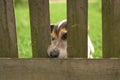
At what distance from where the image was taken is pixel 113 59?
369cm

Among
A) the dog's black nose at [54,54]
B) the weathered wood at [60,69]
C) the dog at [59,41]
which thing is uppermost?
the dog at [59,41]

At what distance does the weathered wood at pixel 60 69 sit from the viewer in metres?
3.70

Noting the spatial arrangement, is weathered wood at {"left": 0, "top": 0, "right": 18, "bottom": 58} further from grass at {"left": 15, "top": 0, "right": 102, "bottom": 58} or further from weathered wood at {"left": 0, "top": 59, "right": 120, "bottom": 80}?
grass at {"left": 15, "top": 0, "right": 102, "bottom": 58}

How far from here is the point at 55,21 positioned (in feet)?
30.5

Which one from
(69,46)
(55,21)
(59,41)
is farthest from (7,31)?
(55,21)

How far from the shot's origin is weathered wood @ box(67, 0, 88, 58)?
3705mm

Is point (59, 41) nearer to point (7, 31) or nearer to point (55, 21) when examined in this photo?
point (7, 31)

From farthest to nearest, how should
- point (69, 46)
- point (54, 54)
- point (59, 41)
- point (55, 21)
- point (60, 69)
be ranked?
point (55, 21) < point (59, 41) < point (54, 54) < point (69, 46) < point (60, 69)

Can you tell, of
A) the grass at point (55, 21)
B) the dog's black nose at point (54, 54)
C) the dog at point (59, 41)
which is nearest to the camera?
the dog's black nose at point (54, 54)

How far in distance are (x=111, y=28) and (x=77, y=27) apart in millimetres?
324

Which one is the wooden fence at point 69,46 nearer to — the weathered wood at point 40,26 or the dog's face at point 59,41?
the weathered wood at point 40,26

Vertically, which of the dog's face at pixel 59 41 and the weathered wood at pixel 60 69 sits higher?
the dog's face at pixel 59 41

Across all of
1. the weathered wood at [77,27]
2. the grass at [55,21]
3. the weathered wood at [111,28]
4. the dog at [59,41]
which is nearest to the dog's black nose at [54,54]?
the dog at [59,41]

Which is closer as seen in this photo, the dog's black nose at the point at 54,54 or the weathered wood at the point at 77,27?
the weathered wood at the point at 77,27
